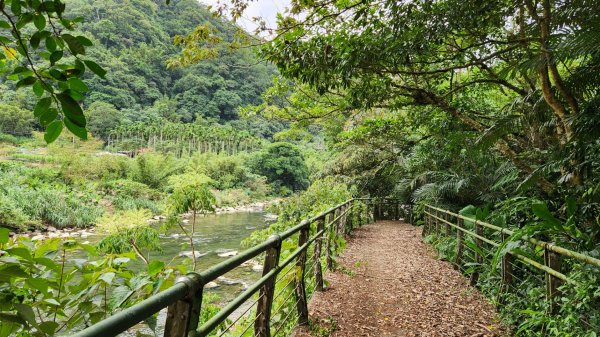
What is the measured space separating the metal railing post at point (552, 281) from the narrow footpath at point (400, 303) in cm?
67

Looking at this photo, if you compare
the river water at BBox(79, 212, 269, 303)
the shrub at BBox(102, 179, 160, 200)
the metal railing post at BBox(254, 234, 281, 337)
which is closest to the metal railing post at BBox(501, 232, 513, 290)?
the metal railing post at BBox(254, 234, 281, 337)

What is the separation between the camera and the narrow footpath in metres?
3.54

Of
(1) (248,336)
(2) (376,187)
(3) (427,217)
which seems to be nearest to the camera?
(1) (248,336)

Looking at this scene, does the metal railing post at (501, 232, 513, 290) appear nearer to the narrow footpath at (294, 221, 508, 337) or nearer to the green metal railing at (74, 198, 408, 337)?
the narrow footpath at (294, 221, 508, 337)

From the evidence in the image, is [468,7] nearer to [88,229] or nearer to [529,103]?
[529,103]

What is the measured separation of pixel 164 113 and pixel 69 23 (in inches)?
3061

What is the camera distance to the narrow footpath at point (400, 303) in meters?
3.54

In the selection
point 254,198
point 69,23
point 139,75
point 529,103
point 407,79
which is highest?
point 139,75

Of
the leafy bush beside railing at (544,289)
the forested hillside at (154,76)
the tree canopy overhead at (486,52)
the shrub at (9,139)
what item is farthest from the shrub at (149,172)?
the forested hillside at (154,76)

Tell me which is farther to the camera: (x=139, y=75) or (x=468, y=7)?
(x=139, y=75)

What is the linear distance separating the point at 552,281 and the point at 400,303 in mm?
1821

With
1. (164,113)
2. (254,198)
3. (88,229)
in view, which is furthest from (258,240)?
(164,113)

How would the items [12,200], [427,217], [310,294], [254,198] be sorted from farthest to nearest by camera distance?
[254,198]
[12,200]
[427,217]
[310,294]

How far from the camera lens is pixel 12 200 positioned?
623 inches
